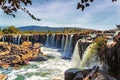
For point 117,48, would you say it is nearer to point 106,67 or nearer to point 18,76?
point 106,67

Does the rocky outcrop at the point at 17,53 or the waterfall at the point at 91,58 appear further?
the rocky outcrop at the point at 17,53

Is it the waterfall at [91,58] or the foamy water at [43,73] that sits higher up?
the waterfall at [91,58]

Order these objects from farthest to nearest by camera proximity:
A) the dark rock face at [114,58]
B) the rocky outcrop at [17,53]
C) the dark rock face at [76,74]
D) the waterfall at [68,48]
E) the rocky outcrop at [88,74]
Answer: the waterfall at [68,48]
the rocky outcrop at [17,53]
the dark rock face at [76,74]
the dark rock face at [114,58]
the rocky outcrop at [88,74]

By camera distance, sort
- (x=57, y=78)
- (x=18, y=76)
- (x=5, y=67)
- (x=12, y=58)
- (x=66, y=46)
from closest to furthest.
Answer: (x=57, y=78) < (x=18, y=76) < (x=5, y=67) < (x=12, y=58) < (x=66, y=46)

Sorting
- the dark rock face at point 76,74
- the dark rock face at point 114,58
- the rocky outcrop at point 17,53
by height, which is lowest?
the rocky outcrop at point 17,53

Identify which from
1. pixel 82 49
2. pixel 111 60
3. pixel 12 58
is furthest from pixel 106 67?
pixel 12 58

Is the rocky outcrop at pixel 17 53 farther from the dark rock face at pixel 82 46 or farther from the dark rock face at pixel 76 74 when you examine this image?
the dark rock face at pixel 76 74

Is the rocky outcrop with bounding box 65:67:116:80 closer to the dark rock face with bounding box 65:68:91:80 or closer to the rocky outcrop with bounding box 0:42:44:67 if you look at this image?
the dark rock face with bounding box 65:68:91:80

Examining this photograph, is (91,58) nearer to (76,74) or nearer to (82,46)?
(76,74)

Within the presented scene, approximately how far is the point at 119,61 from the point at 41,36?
3573cm

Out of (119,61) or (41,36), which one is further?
(41,36)

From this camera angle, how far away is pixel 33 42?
173 feet

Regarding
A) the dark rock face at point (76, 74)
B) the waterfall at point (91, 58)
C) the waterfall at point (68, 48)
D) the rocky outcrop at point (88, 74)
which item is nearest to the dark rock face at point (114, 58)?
the rocky outcrop at point (88, 74)

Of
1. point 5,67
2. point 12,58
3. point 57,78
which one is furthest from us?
point 12,58
